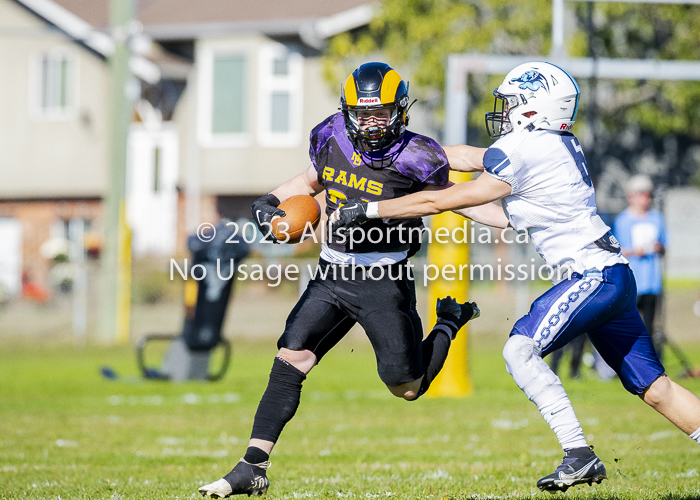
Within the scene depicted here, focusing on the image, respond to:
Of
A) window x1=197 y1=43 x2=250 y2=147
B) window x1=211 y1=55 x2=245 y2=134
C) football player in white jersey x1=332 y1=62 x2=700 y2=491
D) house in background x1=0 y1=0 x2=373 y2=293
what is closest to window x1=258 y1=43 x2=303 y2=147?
house in background x1=0 y1=0 x2=373 y2=293

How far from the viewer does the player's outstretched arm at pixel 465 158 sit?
4.34 m

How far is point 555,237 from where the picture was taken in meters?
3.89

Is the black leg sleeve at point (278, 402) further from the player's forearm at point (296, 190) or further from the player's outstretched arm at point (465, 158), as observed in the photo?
the player's outstretched arm at point (465, 158)

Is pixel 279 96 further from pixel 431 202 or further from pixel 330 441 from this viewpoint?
pixel 431 202

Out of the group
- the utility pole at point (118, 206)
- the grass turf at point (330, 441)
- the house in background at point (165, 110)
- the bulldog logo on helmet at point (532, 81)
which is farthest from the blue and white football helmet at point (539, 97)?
the house in background at point (165, 110)

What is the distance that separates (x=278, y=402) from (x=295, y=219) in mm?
862

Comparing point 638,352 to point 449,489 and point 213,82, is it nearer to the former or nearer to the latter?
point 449,489

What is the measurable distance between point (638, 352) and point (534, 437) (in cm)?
240

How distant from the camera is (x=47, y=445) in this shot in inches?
233

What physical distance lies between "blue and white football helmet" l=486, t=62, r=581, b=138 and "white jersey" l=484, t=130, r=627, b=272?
6 cm

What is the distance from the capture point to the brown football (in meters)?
4.26

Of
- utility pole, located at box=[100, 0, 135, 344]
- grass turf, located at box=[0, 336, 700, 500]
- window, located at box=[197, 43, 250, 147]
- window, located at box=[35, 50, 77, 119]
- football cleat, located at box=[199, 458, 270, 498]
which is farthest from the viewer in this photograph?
window, located at box=[35, 50, 77, 119]

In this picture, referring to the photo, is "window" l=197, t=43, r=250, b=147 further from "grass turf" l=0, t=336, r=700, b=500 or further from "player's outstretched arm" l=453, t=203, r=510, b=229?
"player's outstretched arm" l=453, t=203, r=510, b=229

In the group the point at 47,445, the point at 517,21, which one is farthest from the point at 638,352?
the point at 517,21
